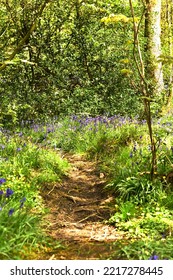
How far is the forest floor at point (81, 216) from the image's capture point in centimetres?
377

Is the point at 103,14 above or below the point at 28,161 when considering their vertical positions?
above

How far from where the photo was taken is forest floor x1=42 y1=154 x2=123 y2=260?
3.77 m

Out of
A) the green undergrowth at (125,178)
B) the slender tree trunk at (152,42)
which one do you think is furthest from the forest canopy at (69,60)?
the green undergrowth at (125,178)

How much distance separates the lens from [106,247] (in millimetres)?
3812

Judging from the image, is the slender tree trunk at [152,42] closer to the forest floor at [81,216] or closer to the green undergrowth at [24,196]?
the green undergrowth at [24,196]

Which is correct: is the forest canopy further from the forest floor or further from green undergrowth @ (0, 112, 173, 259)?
the forest floor

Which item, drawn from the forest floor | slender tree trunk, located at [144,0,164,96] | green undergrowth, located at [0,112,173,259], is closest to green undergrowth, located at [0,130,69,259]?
green undergrowth, located at [0,112,173,259]

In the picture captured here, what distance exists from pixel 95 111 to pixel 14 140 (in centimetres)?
462

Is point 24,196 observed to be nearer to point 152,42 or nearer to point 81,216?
point 81,216

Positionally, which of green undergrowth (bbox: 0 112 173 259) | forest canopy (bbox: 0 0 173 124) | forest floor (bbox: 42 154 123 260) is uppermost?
forest canopy (bbox: 0 0 173 124)

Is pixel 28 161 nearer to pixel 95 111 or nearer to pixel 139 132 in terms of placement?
pixel 139 132

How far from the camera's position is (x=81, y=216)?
16.5 feet

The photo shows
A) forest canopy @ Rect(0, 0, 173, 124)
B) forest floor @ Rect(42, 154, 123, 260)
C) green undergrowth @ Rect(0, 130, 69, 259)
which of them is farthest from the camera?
forest canopy @ Rect(0, 0, 173, 124)
